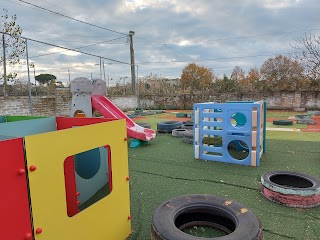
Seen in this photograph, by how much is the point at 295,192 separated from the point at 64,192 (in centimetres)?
252

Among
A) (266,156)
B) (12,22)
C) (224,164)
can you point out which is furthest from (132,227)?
(12,22)

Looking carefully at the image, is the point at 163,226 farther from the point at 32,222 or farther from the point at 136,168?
the point at 136,168

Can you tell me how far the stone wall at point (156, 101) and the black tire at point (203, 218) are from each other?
803cm

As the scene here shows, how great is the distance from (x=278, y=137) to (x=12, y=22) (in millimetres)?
11032

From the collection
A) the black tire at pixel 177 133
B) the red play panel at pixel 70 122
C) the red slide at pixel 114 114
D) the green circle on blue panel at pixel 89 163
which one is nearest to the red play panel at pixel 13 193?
the red play panel at pixel 70 122

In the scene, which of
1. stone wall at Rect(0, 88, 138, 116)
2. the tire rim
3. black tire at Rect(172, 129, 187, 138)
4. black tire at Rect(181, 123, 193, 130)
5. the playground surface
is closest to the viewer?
the tire rim

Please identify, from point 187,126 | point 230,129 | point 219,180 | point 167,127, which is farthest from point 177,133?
point 219,180

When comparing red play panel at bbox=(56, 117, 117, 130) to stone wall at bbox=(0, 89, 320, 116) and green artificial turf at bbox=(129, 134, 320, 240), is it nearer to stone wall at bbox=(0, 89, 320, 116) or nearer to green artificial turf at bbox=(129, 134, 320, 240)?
green artificial turf at bbox=(129, 134, 320, 240)

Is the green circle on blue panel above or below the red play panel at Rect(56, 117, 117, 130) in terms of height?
below

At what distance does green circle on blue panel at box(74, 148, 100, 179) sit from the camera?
3367 millimetres

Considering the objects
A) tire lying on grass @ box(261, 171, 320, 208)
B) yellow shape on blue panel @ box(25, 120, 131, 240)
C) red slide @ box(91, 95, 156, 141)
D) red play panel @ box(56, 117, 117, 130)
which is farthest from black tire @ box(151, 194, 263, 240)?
red slide @ box(91, 95, 156, 141)

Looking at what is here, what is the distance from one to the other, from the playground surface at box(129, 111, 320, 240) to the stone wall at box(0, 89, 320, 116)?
5156mm

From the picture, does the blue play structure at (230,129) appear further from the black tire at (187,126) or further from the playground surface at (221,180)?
the black tire at (187,126)

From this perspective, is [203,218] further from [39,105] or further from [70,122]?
[39,105]
